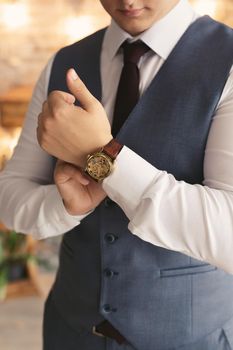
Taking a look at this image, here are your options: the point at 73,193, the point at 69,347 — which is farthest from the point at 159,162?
the point at 69,347

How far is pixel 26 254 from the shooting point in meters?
3.33

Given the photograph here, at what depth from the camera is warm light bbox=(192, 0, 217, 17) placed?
3.88m

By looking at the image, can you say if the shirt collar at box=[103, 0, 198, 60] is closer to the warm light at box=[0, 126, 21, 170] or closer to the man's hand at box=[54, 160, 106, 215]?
the man's hand at box=[54, 160, 106, 215]

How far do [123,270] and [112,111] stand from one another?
1.22 feet

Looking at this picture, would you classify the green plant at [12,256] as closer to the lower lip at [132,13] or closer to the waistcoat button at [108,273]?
the waistcoat button at [108,273]

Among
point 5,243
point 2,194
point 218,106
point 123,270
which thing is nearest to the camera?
point 218,106

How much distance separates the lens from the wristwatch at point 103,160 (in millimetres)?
831

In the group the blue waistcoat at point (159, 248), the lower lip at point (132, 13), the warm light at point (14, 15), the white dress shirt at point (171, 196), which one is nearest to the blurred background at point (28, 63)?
the warm light at point (14, 15)

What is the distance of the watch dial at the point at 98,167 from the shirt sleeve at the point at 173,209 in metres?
0.01

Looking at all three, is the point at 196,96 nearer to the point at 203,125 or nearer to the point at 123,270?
the point at 203,125

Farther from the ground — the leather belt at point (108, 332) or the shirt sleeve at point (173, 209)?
the shirt sleeve at point (173, 209)

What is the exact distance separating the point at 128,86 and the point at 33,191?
34cm

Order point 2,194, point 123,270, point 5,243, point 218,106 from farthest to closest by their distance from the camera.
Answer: point 5,243 < point 2,194 < point 123,270 < point 218,106

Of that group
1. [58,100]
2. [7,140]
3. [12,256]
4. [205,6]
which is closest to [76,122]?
[58,100]
